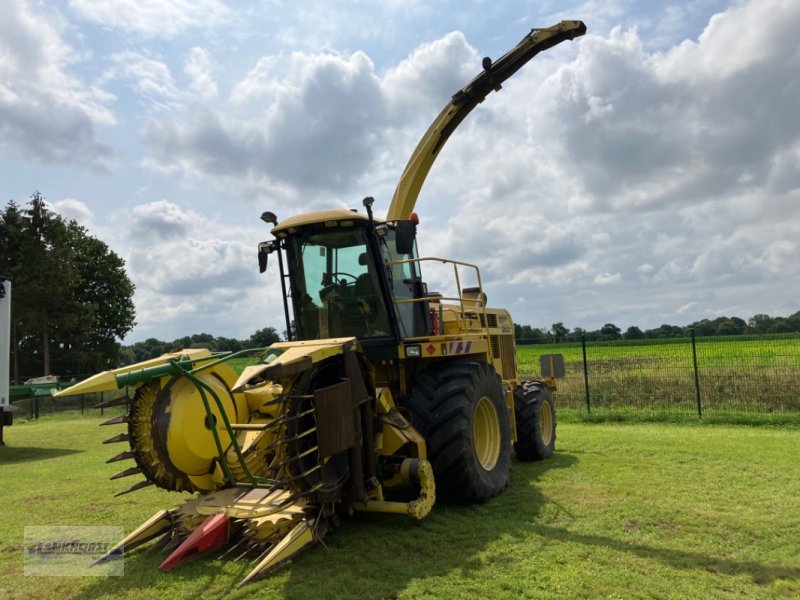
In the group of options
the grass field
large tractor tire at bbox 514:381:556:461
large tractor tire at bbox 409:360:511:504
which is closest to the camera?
the grass field

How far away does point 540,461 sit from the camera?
314 inches

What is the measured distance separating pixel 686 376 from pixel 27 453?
14.2m

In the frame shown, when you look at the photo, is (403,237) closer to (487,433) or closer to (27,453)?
(487,433)

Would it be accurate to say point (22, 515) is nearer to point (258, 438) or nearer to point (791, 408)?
point (258, 438)

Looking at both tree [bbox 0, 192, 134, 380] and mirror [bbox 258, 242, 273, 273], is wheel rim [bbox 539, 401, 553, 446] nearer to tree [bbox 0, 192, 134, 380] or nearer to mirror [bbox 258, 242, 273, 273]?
mirror [bbox 258, 242, 273, 273]

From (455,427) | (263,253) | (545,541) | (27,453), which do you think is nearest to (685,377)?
(455,427)

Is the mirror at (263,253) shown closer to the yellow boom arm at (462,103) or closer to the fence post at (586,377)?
the yellow boom arm at (462,103)

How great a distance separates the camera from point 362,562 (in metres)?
4.11

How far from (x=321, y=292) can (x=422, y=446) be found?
2092mm

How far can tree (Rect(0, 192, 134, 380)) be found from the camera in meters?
32.1

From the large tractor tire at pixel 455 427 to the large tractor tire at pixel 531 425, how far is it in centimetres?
204

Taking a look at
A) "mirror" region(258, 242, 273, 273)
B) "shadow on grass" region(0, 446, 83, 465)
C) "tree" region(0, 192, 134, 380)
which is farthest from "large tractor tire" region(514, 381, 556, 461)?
"tree" region(0, 192, 134, 380)

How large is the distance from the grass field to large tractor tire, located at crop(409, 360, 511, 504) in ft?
0.72

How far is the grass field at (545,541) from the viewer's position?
3.67 metres
